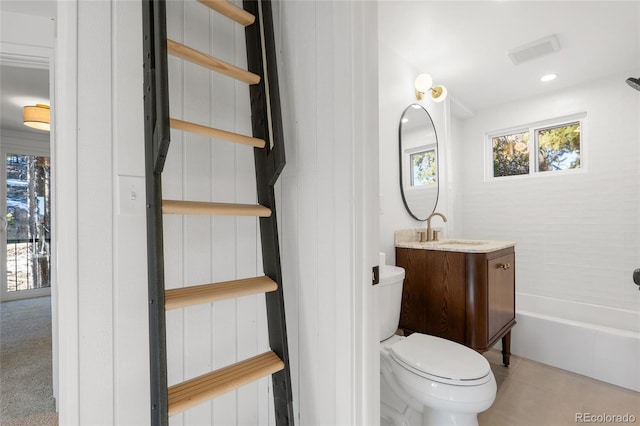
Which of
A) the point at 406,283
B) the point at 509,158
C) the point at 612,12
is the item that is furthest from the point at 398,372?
the point at 509,158

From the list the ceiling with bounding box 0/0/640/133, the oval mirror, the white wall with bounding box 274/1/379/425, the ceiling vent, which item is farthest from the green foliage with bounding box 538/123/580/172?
the white wall with bounding box 274/1/379/425

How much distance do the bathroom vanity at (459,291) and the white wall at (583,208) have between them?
113 centimetres

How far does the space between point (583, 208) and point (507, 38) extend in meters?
1.81

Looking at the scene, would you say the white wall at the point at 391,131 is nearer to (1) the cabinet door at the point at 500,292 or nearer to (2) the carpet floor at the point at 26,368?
(1) the cabinet door at the point at 500,292

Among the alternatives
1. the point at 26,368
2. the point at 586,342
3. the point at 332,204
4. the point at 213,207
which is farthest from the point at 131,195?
the point at 586,342

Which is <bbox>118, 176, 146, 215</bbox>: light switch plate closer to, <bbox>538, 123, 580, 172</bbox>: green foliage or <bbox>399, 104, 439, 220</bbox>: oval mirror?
<bbox>399, 104, 439, 220</bbox>: oval mirror

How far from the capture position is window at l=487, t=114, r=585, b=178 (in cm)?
303

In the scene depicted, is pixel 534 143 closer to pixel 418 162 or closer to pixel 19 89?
pixel 418 162

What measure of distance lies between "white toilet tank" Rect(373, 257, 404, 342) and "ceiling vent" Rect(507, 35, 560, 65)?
193 centimetres

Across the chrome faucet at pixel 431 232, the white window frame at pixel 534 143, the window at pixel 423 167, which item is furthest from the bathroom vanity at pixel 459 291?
the white window frame at pixel 534 143

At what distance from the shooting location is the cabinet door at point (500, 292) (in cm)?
197

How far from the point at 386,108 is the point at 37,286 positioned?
570 cm

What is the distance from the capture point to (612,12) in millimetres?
1914

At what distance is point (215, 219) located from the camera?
3.87 ft
